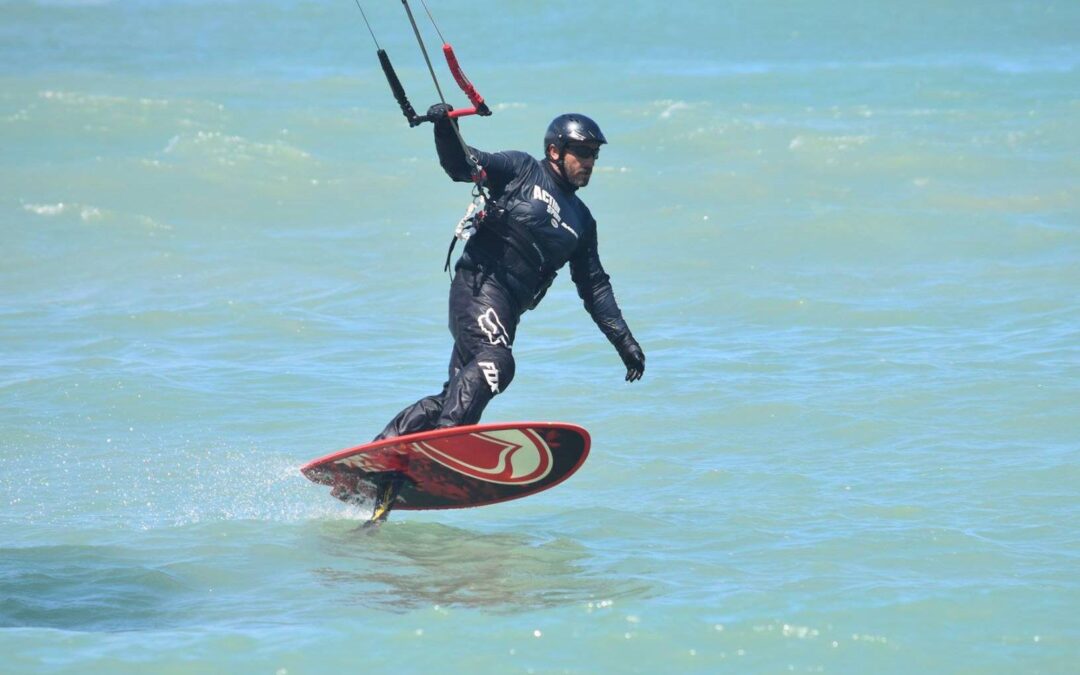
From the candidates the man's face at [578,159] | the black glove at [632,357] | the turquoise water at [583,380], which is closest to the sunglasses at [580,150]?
the man's face at [578,159]

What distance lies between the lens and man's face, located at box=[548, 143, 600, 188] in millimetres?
7461

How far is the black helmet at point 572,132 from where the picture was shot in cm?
743

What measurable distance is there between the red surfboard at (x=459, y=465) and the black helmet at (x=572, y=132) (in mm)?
1471

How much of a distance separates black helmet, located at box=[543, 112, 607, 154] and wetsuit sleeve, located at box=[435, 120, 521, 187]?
0.23 metres

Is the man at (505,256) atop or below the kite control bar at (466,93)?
below

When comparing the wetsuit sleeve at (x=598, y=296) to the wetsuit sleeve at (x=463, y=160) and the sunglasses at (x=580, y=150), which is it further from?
the wetsuit sleeve at (x=463, y=160)

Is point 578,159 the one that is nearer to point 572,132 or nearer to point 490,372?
point 572,132

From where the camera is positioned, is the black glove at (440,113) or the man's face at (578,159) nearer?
the black glove at (440,113)

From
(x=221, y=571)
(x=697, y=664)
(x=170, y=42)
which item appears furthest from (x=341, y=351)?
(x=170, y=42)

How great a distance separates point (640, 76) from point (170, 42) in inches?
436

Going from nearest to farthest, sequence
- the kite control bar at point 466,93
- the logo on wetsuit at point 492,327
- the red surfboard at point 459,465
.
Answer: the kite control bar at point 466,93 < the red surfboard at point 459,465 < the logo on wetsuit at point 492,327

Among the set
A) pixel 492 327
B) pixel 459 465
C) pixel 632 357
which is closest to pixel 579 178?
pixel 492 327

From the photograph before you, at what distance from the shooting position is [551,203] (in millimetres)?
7484

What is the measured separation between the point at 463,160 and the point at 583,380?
4.48 m
